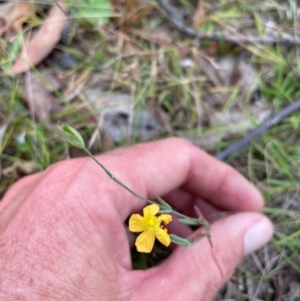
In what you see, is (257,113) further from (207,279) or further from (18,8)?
(18,8)

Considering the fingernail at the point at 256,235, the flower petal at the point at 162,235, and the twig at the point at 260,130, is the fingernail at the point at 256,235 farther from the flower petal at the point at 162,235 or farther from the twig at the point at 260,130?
the flower petal at the point at 162,235

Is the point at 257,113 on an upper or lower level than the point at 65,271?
lower

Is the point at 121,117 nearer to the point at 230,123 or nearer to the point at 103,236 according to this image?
the point at 230,123

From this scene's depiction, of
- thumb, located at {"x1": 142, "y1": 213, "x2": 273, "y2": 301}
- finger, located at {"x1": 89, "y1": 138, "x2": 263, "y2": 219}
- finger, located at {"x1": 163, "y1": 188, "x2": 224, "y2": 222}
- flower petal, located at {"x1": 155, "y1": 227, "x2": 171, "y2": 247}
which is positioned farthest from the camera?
finger, located at {"x1": 163, "y1": 188, "x2": 224, "y2": 222}

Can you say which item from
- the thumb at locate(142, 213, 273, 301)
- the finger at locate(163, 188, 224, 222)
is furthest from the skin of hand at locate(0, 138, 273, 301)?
the finger at locate(163, 188, 224, 222)

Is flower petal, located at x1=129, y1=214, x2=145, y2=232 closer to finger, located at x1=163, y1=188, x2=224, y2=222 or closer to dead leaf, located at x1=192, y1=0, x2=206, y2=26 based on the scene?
finger, located at x1=163, y1=188, x2=224, y2=222

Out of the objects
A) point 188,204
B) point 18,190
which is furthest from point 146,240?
point 188,204

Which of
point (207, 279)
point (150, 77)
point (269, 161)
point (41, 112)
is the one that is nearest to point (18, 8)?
point (41, 112)
